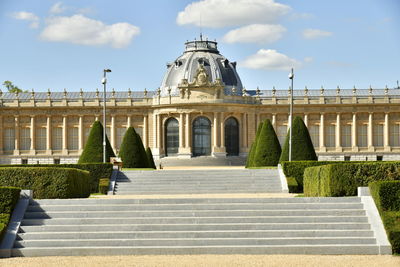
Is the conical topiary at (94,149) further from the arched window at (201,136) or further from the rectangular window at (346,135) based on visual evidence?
the rectangular window at (346,135)

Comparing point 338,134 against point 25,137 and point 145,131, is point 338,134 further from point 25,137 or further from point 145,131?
point 25,137

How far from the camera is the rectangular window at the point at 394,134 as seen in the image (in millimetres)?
78188

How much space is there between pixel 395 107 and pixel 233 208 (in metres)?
59.2

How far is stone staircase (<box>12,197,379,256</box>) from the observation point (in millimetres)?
19844

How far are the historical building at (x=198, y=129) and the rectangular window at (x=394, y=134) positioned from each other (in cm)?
4

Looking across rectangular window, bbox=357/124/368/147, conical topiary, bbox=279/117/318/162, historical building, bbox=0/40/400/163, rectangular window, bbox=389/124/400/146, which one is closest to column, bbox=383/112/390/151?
historical building, bbox=0/40/400/163

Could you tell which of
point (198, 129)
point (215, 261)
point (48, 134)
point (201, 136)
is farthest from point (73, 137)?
point (215, 261)

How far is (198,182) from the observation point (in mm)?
41406

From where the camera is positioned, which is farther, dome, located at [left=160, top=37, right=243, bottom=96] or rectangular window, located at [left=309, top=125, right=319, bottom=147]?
rectangular window, located at [left=309, top=125, right=319, bottom=147]

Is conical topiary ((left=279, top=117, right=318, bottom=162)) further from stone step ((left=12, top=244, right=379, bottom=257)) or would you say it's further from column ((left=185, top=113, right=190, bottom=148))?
column ((left=185, top=113, right=190, bottom=148))

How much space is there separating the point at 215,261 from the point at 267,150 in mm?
30066

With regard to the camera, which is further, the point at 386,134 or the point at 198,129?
the point at 386,134

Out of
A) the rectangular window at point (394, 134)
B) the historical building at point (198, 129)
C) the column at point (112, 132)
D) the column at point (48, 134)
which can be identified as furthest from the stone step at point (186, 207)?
the rectangular window at point (394, 134)

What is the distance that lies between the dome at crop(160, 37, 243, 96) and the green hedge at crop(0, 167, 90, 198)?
159 feet
